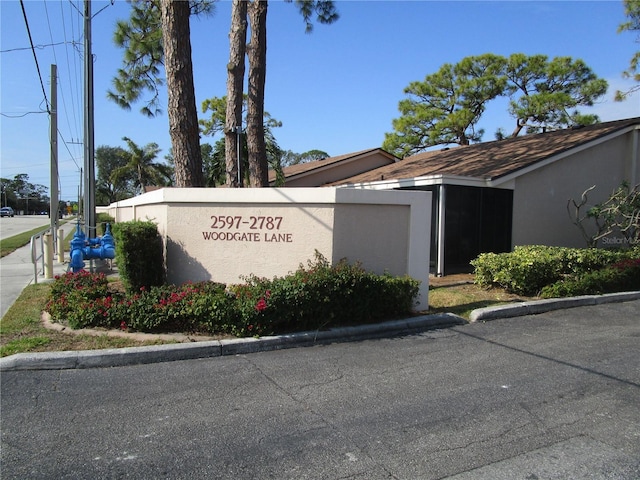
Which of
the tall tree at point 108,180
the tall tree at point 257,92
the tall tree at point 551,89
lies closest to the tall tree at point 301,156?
the tall tree at point 108,180

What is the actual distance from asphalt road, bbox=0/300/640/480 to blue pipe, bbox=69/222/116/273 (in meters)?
7.08

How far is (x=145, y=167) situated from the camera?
4856 centimetres

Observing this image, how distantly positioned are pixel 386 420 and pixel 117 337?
3726 millimetres

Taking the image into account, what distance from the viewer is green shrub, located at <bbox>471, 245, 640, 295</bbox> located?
31.2 ft

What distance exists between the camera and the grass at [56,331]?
5727 mm

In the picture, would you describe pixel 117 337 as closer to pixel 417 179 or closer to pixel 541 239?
pixel 417 179

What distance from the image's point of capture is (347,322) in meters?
6.94

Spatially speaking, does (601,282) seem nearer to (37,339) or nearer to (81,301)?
(81,301)

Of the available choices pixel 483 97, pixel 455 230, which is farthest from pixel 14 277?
pixel 483 97

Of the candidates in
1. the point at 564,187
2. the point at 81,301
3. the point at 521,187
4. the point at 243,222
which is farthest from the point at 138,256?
the point at 564,187

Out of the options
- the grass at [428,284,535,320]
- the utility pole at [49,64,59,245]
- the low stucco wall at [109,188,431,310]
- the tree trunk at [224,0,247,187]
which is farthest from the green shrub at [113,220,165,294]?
the utility pole at [49,64,59,245]

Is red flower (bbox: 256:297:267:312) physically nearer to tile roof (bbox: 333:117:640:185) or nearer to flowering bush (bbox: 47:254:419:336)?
flowering bush (bbox: 47:254:419:336)

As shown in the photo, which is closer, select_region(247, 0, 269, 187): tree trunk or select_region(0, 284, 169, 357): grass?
select_region(0, 284, 169, 357): grass

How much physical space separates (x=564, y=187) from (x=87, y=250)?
521 inches
